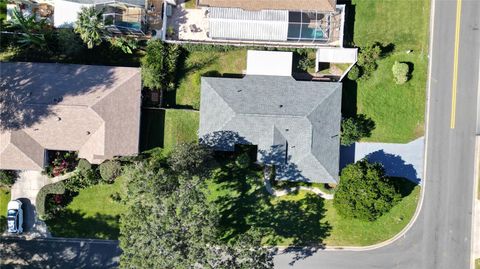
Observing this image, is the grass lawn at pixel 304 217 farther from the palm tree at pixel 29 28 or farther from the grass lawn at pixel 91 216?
the palm tree at pixel 29 28

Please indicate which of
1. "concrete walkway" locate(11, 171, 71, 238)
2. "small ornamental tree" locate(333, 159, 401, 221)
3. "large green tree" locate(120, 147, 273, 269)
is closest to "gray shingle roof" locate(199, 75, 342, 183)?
"small ornamental tree" locate(333, 159, 401, 221)

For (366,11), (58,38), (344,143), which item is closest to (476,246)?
(344,143)

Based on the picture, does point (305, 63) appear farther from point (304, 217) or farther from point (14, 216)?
point (14, 216)

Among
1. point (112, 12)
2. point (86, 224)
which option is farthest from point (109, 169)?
point (112, 12)

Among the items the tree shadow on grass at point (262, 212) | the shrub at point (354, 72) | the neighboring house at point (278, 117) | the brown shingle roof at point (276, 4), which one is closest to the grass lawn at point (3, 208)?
the neighboring house at point (278, 117)

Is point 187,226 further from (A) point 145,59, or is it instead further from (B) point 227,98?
(A) point 145,59

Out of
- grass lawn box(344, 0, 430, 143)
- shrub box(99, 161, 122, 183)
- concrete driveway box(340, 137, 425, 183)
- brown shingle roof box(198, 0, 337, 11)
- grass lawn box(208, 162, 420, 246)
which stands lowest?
grass lawn box(208, 162, 420, 246)

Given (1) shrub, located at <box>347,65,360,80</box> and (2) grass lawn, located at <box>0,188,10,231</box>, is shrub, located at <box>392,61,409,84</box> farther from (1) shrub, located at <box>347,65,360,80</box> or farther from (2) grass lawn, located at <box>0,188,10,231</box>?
(2) grass lawn, located at <box>0,188,10,231</box>
